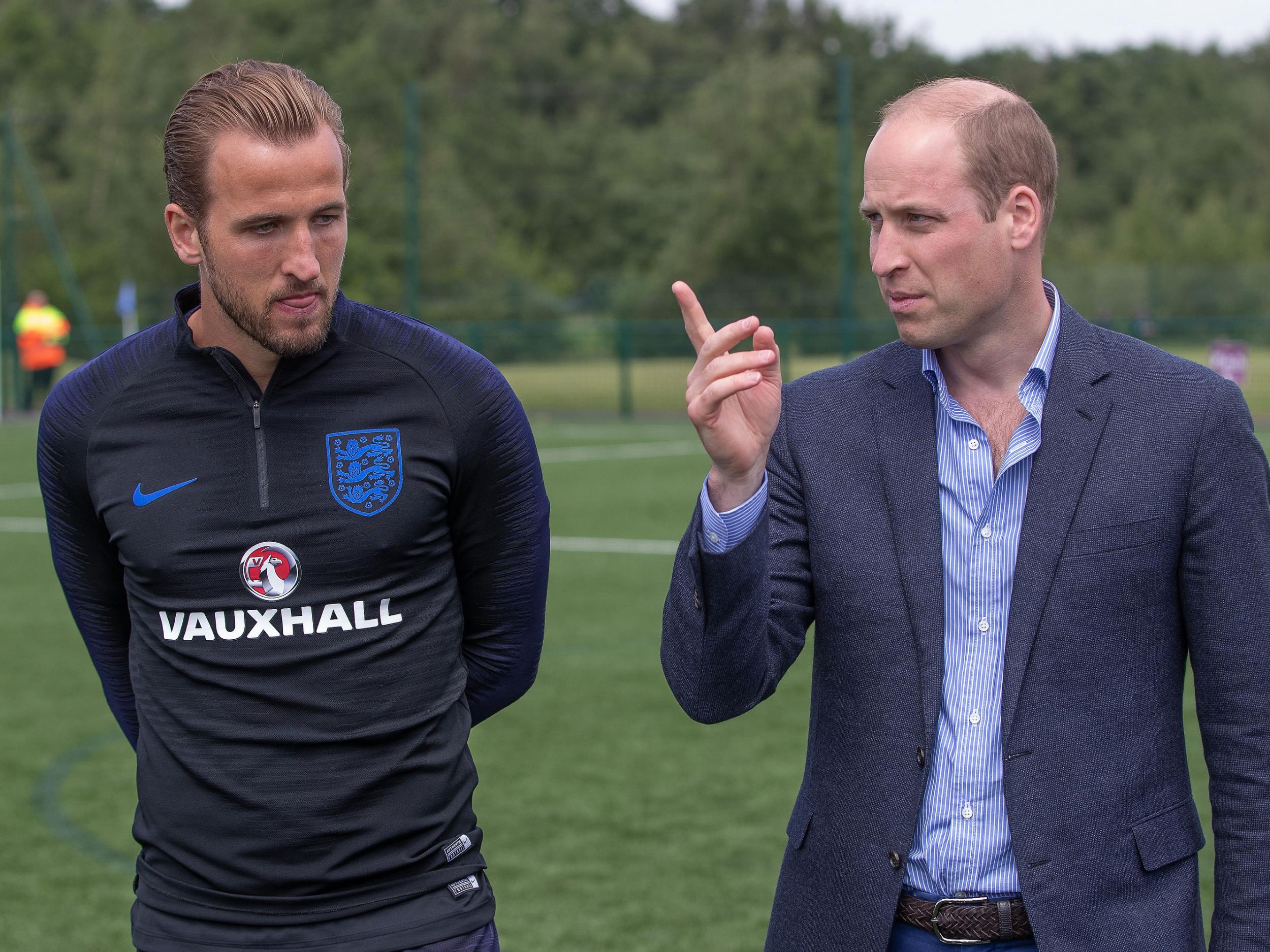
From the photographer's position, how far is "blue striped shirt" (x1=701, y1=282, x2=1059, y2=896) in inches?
94.9

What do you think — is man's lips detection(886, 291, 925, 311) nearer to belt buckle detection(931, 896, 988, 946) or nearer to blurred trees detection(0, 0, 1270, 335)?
belt buckle detection(931, 896, 988, 946)

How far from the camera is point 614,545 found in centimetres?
1312

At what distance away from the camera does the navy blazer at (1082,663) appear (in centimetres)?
237

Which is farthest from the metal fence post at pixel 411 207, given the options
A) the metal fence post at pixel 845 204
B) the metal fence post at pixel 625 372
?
the metal fence post at pixel 845 204

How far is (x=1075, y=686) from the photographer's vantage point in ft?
7.82

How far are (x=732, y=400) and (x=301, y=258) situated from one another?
2.34 ft

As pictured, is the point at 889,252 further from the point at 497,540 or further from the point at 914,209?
the point at 497,540

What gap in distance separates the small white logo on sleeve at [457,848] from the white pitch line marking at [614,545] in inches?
390

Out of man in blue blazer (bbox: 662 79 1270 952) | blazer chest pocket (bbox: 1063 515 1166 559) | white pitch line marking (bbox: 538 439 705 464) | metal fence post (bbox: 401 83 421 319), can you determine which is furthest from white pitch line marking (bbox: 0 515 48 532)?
metal fence post (bbox: 401 83 421 319)

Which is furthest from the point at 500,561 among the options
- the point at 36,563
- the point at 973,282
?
the point at 36,563

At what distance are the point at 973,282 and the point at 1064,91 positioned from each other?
7808cm

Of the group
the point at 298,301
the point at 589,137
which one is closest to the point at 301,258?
the point at 298,301

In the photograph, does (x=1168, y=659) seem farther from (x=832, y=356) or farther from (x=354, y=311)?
(x=832, y=356)

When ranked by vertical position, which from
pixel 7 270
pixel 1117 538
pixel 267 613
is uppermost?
pixel 1117 538
